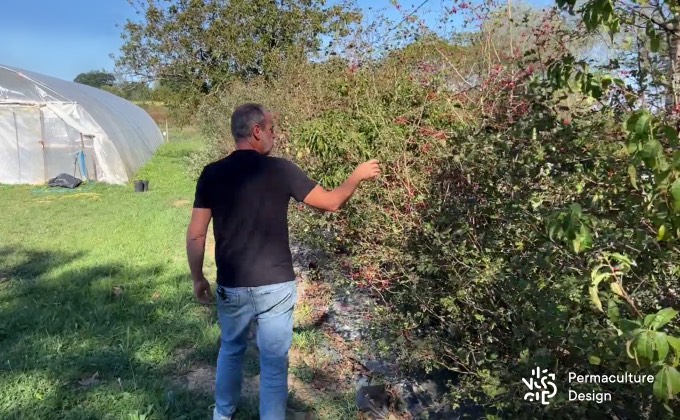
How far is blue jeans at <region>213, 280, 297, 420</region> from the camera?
9.36ft

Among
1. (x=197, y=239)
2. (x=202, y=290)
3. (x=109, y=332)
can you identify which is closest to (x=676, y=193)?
(x=197, y=239)

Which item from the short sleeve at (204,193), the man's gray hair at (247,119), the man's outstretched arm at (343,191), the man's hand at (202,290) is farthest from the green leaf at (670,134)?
the man's hand at (202,290)

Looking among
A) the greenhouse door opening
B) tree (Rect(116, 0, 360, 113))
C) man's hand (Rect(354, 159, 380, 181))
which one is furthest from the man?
the greenhouse door opening

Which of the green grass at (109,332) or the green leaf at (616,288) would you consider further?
the green grass at (109,332)

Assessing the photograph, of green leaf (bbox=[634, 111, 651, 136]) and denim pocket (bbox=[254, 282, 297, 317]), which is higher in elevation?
green leaf (bbox=[634, 111, 651, 136])

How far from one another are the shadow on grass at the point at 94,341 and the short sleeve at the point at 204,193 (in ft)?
4.36

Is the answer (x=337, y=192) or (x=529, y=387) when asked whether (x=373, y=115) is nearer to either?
(x=337, y=192)

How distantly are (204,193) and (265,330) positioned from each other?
0.77m

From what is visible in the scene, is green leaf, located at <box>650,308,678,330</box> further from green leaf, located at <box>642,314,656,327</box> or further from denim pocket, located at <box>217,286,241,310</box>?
denim pocket, located at <box>217,286,241,310</box>

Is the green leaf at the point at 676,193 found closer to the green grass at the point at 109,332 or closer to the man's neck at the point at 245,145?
the man's neck at the point at 245,145

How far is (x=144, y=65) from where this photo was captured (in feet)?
55.3

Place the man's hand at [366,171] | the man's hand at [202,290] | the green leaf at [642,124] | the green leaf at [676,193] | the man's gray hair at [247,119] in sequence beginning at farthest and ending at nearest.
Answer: the man's hand at [202,290] → the man's gray hair at [247,119] → the man's hand at [366,171] → the green leaf at [642,124] → the green leaf at [676,193]

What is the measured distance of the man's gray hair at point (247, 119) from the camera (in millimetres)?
2791

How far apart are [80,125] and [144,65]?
10.4 feet
